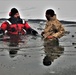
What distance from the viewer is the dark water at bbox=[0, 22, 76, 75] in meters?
5.92

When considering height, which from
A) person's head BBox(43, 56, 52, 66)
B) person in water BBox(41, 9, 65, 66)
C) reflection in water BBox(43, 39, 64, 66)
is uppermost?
person in water BBox(41, 9, 65, 66)

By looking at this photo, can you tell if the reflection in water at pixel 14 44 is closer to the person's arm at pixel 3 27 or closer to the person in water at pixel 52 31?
the person's arm at pixel 3 27

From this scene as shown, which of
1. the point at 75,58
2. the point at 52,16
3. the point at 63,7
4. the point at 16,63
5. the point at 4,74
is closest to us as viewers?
the point at 4,74

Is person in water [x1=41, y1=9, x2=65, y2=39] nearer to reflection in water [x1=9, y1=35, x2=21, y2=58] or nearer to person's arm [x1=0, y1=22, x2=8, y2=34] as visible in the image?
reflection in water [x1=9, y1=35, x2=21, y2=58]

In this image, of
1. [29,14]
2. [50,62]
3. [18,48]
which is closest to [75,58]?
[50,62]

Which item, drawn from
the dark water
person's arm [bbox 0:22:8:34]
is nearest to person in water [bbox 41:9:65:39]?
the dark water

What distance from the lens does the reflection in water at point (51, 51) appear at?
6.75 m

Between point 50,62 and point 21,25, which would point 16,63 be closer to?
point 50,62

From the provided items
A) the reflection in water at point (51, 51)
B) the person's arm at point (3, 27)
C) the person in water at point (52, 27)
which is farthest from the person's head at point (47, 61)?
the person's arm at point (3, 27)

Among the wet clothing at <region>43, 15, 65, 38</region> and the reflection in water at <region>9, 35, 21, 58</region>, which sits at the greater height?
the wet clothing at <region>43, 15, 65, 38</region>

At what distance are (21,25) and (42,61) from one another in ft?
13.4

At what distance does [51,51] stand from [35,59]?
2.66 ft

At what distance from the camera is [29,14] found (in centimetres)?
2012

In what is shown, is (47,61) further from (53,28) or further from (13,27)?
(13,27)
